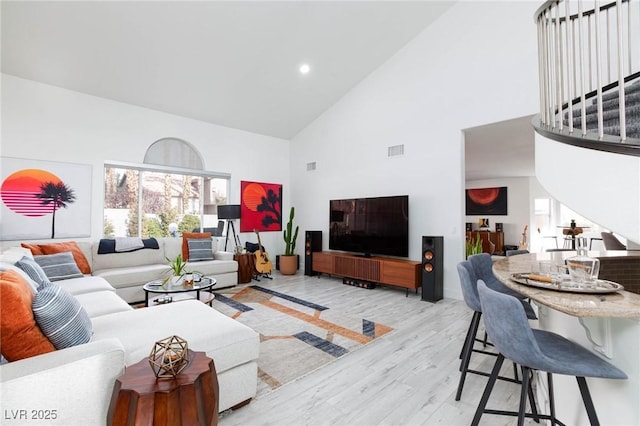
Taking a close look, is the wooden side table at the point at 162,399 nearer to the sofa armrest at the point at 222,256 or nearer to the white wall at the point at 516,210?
the sofa armrest at the point at 222,256

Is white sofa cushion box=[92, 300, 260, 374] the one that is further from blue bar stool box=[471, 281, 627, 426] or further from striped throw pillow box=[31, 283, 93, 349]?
blue bar stool box=[471, 281, 627, 426]

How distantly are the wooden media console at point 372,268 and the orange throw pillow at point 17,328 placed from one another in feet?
13.3

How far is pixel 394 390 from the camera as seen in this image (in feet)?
6.95

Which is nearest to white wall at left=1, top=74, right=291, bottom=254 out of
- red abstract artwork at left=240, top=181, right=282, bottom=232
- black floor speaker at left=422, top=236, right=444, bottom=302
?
red abstract artwork at left=240, top=181, right=282, bottom=232

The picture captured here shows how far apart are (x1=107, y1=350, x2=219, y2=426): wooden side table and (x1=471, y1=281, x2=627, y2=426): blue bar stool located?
1.40 meters

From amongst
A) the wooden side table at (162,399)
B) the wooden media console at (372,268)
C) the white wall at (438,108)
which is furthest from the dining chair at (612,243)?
the wooden side table at (162,399)

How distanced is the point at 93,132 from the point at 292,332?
14.6 feet

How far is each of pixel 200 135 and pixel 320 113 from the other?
2582mm


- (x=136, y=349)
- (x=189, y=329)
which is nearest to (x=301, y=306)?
(x=189, y=329)

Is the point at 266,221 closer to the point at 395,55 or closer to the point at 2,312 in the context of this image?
the point at 395,55

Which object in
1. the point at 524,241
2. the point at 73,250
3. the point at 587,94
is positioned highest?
the point at 587,94

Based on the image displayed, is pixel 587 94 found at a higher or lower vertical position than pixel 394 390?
higher

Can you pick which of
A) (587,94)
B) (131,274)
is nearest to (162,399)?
(587,94)

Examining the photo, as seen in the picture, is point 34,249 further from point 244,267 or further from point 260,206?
point 260,206
